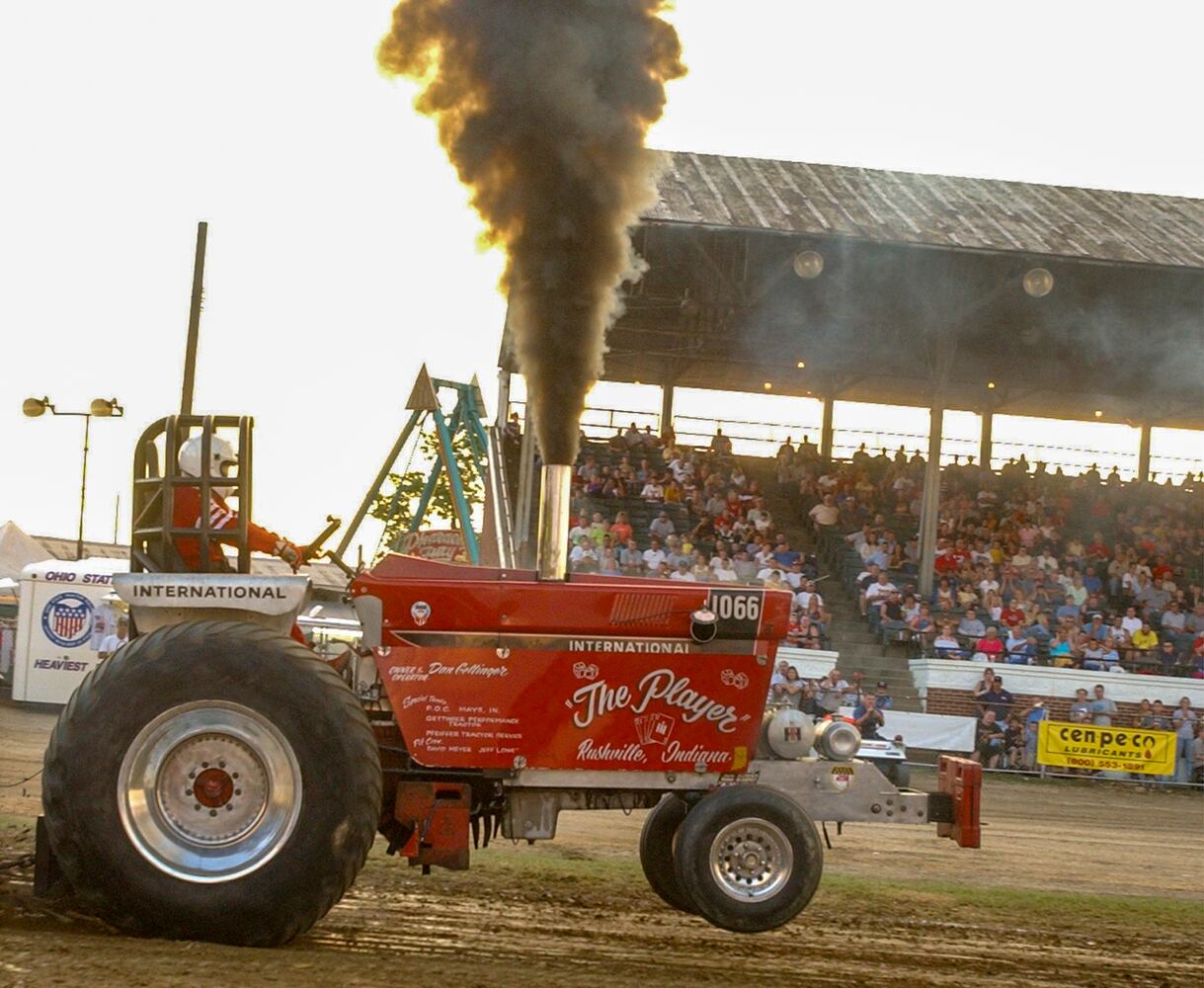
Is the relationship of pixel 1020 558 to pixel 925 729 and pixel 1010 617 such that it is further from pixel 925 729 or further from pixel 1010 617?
pixel 925 729

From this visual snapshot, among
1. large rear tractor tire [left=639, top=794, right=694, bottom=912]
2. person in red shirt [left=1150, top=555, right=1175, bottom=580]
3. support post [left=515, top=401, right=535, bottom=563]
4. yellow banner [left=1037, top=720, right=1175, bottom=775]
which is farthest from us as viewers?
person in red shirt [left=1150, top=555, right=1175, bottom=580]

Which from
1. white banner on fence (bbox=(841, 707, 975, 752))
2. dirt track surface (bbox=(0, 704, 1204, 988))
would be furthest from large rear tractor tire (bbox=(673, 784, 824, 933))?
white banner on fence (bbox=(841, 707, 975, 752))

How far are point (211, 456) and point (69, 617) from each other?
17945 millimetres

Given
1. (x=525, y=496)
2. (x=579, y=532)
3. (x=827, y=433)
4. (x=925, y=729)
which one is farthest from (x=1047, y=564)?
(x=827, y=433)

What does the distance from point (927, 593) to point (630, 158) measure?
1493cm

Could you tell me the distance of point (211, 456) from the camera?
6.46 meters

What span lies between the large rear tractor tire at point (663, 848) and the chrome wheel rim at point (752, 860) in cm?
67

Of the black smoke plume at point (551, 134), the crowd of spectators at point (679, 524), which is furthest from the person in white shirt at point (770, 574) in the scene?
the black smoke plume at point (551, 134)

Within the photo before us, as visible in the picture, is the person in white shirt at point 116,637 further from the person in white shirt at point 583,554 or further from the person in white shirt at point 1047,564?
the person in white shirt at point 1047,564

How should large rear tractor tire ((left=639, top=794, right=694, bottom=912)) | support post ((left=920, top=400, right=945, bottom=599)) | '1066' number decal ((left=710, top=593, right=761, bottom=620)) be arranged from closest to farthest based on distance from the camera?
'1066' number decal ((left=710, top=593, right=761, bottom=620)), large rear tractor tire ((left=639, top=794, right=694, bottom=912)), support post ((left=920, top=400, right=945, bottom=599))

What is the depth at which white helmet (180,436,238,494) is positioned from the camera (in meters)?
6.48

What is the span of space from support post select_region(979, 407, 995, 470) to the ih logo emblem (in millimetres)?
16366

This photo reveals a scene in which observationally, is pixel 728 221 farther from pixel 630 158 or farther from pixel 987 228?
pixel 630 158

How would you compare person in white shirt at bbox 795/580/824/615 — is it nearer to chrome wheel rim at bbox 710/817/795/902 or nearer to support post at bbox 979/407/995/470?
support post at bbox 979/407/995/470
